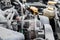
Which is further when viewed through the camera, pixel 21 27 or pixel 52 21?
pixel 52 21

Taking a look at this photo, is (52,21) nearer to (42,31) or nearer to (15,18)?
(15,18)

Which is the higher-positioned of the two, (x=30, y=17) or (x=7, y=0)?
(x=7, y=0)

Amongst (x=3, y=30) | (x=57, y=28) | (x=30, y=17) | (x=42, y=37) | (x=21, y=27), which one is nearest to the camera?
(x=3, y=30)

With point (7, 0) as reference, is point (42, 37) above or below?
below

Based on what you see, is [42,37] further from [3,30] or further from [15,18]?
[15,18]

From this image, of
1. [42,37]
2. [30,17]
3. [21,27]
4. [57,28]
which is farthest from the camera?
[30,17]

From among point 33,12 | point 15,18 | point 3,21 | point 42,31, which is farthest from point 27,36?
point 33,12

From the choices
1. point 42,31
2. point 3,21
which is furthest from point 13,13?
point 42,31

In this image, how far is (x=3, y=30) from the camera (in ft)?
7.07

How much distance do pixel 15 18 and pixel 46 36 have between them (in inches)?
33.8

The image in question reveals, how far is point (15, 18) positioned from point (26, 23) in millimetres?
277

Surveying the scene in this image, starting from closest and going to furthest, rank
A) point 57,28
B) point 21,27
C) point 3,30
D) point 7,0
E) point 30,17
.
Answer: point 3,30
point 21,27
point 57,28
point 30,17
point 7,0

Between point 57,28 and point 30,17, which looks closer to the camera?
point 57,28

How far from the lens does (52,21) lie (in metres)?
3.50
